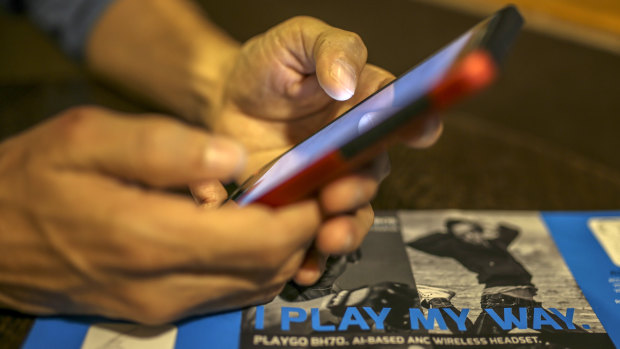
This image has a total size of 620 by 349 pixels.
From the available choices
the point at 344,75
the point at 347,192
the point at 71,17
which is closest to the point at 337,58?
the point at 344,75

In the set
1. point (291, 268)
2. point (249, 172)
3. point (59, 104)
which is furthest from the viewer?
point (59, 104)

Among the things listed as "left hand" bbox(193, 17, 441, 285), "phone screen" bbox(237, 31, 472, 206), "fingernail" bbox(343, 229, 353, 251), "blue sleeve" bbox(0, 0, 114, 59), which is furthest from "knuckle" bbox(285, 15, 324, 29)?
"blue sleeve" bbox(0, 0, 114, 59)

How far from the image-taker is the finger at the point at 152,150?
0.27 meters

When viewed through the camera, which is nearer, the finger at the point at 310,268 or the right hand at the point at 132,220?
the right hand at the point at 132,220

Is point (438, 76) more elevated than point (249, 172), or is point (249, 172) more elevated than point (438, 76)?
point (249, 172)

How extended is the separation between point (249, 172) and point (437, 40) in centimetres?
76

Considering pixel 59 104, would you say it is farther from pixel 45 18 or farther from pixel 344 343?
pixel 344 343

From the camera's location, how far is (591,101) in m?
1.11

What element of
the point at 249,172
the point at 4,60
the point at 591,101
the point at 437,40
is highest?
the point at 437,40

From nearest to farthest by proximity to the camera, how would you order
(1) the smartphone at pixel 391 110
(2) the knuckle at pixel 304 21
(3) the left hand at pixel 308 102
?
1. (1) the smartphone at pixel 391 110
2. (3) the left hand at pixel 308 102
3. (2) the knuckle at pixel 304 21

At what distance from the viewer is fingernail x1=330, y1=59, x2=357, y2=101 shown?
406mm

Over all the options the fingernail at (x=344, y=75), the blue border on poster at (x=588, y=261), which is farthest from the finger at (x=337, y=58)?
the blue border on poster at (x=588, y=261)

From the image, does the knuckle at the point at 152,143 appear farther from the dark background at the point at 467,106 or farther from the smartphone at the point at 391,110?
the dark background at the point at 467,106

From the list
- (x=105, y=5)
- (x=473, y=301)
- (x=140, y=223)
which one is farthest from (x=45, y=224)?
(x=105, y=5)
